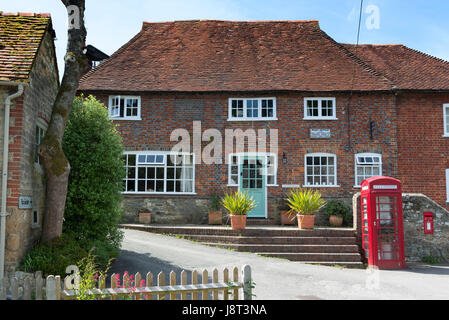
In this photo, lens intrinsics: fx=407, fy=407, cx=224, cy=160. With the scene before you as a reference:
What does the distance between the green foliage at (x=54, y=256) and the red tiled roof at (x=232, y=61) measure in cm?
932

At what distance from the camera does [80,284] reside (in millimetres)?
5754

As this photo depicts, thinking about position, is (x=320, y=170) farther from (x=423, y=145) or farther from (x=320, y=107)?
(x=423, y=145)

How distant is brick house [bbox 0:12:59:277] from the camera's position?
8070mm

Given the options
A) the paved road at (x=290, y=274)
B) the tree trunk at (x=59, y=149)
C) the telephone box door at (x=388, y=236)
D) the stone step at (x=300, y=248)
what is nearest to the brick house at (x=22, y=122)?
the tree trunk at (x=59, y=149)

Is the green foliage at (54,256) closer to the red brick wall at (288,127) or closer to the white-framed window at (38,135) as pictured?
the white-framed window at (38,135)

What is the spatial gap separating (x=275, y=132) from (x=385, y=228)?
6.58 m


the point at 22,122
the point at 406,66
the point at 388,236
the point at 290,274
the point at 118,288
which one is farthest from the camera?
the point at 406,66

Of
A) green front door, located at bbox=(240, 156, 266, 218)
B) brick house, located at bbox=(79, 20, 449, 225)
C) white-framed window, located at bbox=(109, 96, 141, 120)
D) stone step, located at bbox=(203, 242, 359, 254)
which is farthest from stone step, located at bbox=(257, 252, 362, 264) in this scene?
white-framed window, located at bbox=(109, 96, 141, 120)

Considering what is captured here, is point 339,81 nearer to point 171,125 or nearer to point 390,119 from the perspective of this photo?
point 390,119

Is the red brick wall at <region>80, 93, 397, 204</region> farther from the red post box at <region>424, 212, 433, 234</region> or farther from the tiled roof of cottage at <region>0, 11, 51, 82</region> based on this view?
the tiled roof of cottage at <region>0, 11, 51, 82</region>

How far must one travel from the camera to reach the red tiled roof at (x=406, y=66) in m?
17.2

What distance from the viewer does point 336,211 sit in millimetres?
15859

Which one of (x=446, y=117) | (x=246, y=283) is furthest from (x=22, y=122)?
(x=446, y=117)
